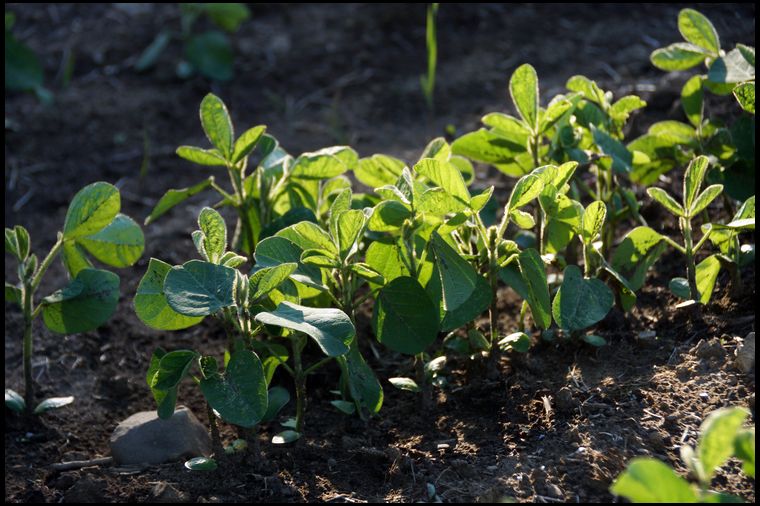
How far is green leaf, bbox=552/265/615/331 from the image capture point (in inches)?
72.0

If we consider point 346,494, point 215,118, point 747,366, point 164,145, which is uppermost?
point 215,118

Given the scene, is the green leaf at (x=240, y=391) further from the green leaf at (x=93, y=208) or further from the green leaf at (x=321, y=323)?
the green leaf at (x=93, y=208)

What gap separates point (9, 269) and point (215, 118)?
3.65 ft

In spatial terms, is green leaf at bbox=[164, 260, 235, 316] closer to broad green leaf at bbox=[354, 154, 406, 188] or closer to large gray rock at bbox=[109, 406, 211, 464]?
large gray rock at bbox=[109, 406, 211, 464]

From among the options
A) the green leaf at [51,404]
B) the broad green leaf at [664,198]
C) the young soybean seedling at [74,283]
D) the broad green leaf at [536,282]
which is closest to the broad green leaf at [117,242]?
the young soybean seedling at [74,283]

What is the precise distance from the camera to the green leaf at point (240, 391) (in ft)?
5.34

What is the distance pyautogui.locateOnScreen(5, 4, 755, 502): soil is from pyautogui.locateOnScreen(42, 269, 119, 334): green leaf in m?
0.27

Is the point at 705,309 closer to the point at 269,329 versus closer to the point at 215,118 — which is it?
the point at 269,329

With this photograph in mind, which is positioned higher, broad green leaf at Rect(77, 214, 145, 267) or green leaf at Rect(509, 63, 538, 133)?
green leaf at Rect(509, 63, 538, 133)

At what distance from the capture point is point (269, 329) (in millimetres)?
1868

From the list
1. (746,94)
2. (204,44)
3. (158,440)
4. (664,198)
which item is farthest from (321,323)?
(204,44)

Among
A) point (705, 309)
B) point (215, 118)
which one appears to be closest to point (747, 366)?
point (705, 309)

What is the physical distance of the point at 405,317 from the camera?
1.85m

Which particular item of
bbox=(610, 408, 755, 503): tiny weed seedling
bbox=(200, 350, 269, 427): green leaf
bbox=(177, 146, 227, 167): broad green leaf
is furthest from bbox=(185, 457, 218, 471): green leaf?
bbox=(610, 408, 755, 503): tiny weed seedling
